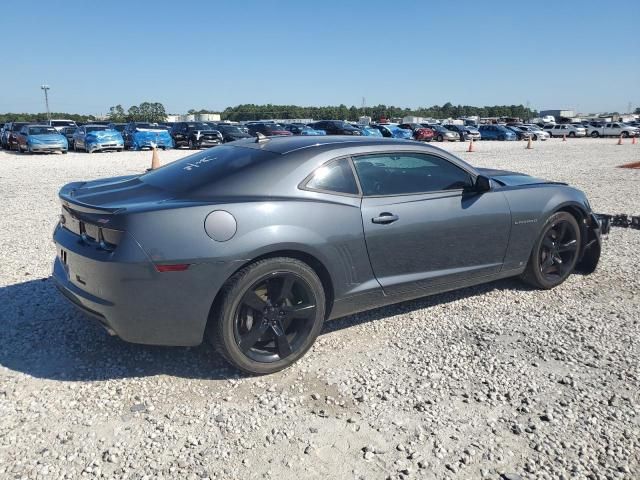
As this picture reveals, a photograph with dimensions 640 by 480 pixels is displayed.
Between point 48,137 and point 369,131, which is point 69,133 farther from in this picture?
point 369,131

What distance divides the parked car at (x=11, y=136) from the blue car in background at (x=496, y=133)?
3372cm

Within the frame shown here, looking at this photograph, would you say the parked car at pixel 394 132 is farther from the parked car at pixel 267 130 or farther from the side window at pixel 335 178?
the side window at pixel 335 178

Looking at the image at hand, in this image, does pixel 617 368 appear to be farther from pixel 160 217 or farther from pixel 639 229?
pixel 639 229

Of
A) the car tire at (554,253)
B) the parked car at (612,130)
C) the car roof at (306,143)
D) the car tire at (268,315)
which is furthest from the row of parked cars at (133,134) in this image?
the parked car at (612,130)

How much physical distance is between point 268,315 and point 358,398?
0.76 meters

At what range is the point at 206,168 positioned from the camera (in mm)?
3697

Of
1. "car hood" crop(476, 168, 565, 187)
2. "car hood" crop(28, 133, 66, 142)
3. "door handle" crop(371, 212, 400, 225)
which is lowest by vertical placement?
"car hood" crop(28, 133, 66, 142)

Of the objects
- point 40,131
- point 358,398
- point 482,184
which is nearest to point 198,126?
point 40,131

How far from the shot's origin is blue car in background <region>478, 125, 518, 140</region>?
4319cm

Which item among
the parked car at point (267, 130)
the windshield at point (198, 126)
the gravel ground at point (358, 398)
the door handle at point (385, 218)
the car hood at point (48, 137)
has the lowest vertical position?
the gravel ground at point (358, 398)

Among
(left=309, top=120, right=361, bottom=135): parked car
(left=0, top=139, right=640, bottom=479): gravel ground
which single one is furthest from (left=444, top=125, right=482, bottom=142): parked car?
(left=0, top=139, right=640, bottom=479): gravel ground

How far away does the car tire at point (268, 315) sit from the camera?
10.5 ft

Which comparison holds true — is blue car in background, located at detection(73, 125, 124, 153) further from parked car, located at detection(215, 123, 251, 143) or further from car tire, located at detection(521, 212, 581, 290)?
car tire, located at detection(521, 212, 581, 290)

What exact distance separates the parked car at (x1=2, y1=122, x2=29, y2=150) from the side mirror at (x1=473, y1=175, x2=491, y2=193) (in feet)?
84.9
